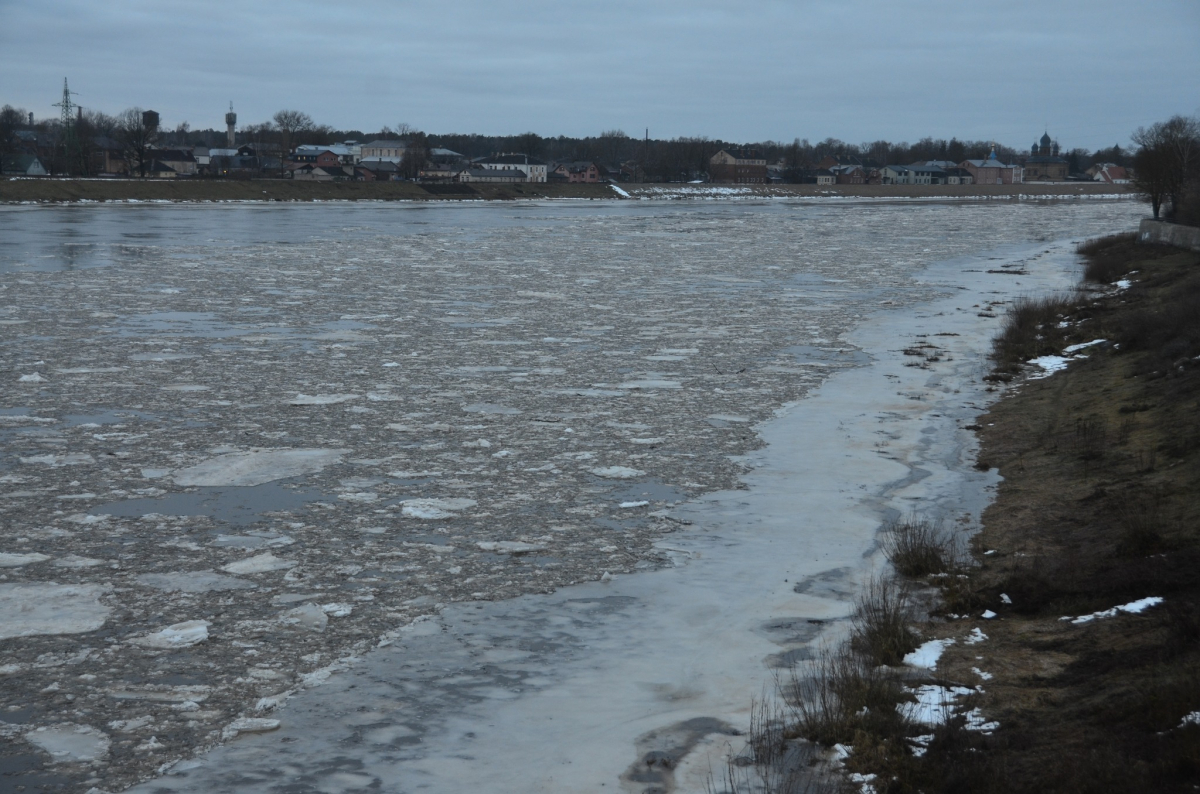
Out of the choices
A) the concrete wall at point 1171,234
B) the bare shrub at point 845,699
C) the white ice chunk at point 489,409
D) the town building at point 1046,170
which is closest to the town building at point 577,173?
the town building at point 1046,170

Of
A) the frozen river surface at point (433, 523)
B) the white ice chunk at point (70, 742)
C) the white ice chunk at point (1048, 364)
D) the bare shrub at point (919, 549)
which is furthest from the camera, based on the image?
the white ice chunk at point (1048, 364)

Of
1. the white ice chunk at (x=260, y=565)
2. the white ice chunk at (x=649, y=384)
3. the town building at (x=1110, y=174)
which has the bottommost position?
the white ice chunk at (x=260, y=565)

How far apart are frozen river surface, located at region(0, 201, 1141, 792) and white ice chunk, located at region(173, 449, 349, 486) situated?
4 cm

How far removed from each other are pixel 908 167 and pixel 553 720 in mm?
171024

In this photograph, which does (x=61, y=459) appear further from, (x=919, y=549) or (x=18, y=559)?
(x=919, y=549)

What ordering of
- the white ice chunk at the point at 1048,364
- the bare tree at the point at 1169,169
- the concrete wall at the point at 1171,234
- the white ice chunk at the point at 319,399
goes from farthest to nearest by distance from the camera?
the bare tree at the point at 1169,169
the concrete wall at the point at 1171,234
the white ice chunk at the point at 1048,364
the white ice chunk at the point at 319,399

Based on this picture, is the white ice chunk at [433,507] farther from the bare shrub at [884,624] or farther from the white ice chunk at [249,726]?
the bare shrub at [884,624]

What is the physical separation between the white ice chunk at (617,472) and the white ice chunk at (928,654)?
3811 millimetres

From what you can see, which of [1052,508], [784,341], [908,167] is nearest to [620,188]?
[908,167]

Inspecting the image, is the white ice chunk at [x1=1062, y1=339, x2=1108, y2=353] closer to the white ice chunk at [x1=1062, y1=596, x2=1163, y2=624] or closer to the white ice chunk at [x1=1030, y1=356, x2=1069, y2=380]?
the white ice chunk at [x1=1030, y1=356, x2=1069, y2=380]

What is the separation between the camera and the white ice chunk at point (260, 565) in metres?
7.15

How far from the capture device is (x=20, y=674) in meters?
5.64

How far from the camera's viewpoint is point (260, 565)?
724 cm

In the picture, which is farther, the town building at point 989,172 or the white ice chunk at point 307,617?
the town building at point 989,172
